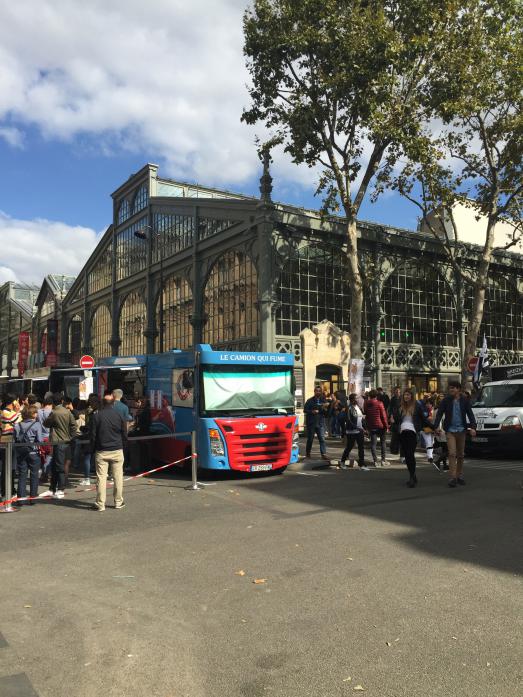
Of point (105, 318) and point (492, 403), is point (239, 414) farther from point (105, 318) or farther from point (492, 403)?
point (105, 318)

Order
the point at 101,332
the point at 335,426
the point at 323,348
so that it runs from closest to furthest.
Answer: the point at 335,426 → the point at 323,348 → the point at 101,332

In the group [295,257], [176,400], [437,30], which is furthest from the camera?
[295,257]

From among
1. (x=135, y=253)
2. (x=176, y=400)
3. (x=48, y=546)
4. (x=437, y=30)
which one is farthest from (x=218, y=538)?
(x=135, y=253)

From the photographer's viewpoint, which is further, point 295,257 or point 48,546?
point 295,257

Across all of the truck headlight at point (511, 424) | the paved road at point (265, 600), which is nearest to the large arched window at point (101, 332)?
the truck headlight at point (511, 424)

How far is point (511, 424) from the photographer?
49.9 feet

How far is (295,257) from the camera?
→ 1020 inches

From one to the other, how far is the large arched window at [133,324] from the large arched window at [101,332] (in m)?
2.47

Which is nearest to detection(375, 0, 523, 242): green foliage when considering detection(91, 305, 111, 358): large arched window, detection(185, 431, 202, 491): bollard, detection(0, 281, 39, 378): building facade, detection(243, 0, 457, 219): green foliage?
detection(243, 0, 457, 219): green foliage

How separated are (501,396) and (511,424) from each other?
1659 millimetres

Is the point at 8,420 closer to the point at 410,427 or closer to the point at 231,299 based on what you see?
the point at 410,427

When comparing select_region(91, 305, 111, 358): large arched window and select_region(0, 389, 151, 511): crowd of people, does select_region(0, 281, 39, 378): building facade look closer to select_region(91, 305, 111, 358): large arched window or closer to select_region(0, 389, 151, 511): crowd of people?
select_region(91, 305, 111, 358): large arched window

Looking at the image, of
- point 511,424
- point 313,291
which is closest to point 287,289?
point 313,291

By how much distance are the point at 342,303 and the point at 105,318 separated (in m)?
20.2
